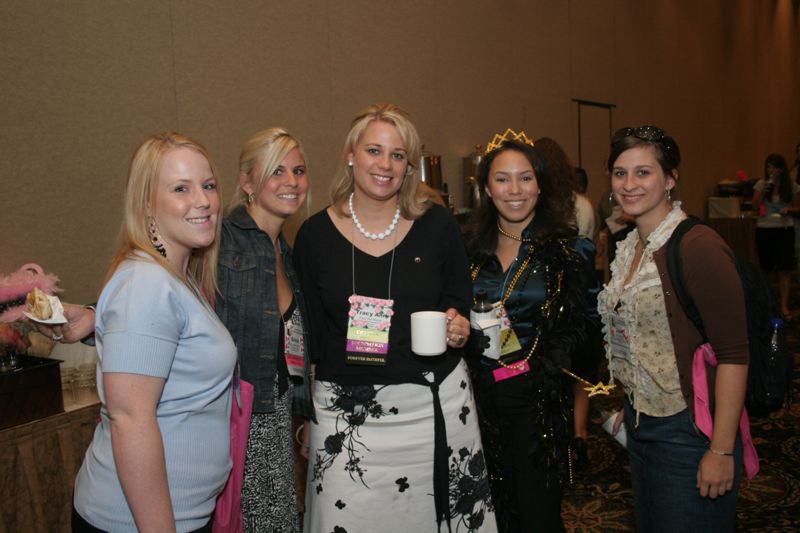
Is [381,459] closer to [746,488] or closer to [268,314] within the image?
[268,314]

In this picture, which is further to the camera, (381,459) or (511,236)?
(511,236)

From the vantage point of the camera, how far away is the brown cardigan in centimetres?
169

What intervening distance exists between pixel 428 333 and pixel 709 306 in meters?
0.77

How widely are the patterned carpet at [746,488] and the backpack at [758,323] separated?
1.02m

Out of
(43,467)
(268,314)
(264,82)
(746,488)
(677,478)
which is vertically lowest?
(746,488)

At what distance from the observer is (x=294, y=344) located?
7.11ft

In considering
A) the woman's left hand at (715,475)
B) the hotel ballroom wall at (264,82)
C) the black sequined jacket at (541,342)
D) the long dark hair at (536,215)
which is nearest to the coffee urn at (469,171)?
the hotel ballroom wall at (264,82)

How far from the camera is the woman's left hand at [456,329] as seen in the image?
2008mm

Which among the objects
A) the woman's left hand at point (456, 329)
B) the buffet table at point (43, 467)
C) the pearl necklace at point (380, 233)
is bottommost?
the buffet table at point (43, 467)

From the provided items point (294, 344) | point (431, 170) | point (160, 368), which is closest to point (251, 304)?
point (294, 344)

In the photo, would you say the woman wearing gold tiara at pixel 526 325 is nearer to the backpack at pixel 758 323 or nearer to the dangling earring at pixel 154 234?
the backpack at pixel 758 323

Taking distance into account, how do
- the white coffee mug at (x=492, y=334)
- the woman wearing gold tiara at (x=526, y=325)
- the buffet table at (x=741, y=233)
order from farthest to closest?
the buffet table at (x=741, y=233)
the woman wearing gold tiara at (x=526, y=325)
the white coffee mug at (x=492, y=334)

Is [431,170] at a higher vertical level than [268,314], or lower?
higher

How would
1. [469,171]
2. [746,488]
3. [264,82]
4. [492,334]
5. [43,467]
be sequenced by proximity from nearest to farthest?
[492,334], [43,467], [746,488], [264,82], [469,171]
